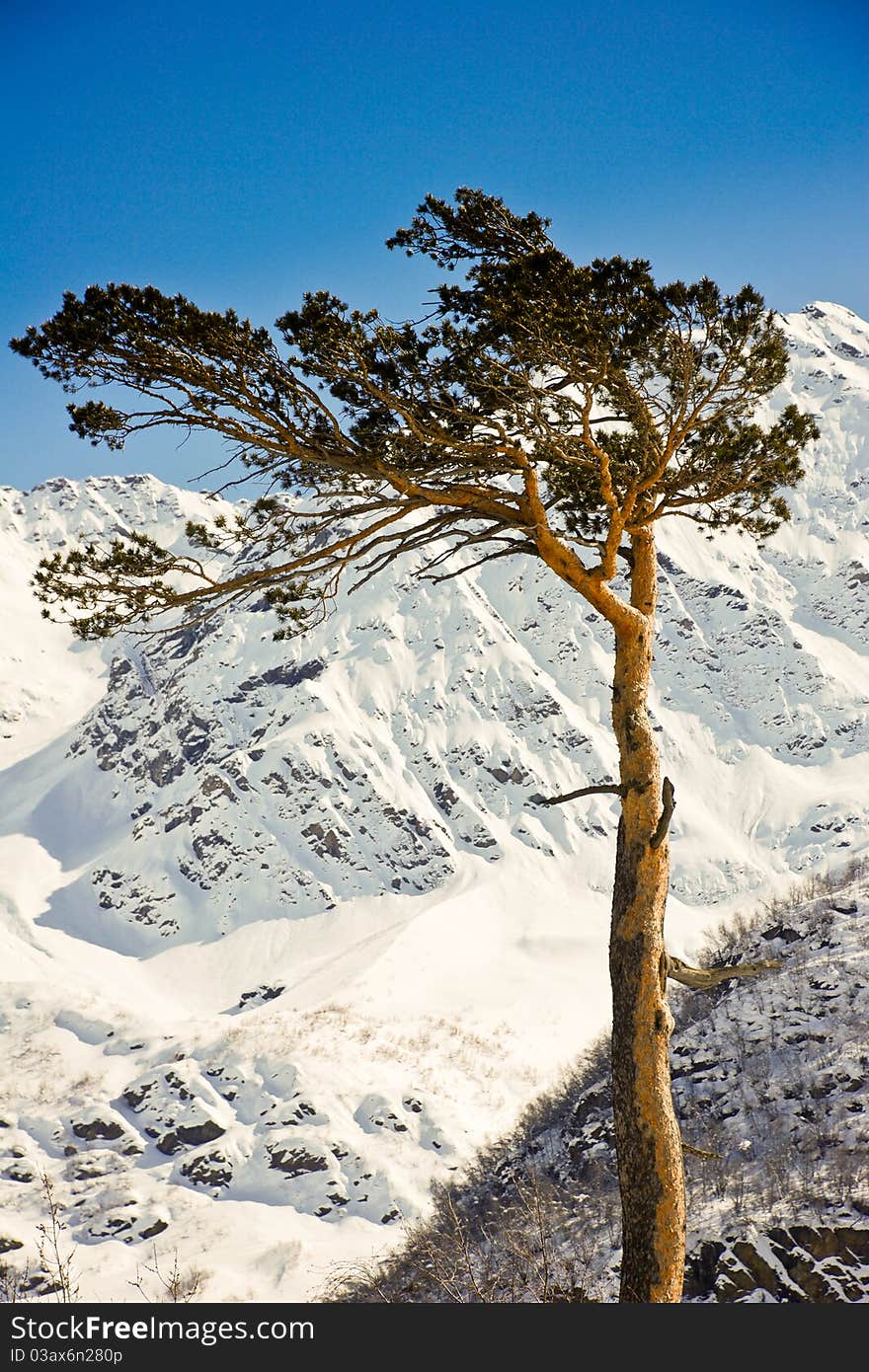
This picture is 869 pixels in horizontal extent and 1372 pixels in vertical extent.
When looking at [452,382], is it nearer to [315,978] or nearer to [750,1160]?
[750,1160]

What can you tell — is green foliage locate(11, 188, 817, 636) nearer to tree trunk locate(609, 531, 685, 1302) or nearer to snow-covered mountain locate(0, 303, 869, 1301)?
tree trunk locate(609, 531, 685, 1302)

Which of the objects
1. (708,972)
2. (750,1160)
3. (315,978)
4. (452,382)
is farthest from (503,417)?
(315,978)

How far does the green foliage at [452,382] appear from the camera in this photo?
6930mm

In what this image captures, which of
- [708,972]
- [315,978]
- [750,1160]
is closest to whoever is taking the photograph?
[708,972]

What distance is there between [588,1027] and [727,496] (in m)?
119

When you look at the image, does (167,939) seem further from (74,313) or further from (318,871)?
(74,313)

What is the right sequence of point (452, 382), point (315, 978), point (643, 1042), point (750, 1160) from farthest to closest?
point (315, 978) → point (750, 1160) → point (452, 382) → point (643, 1042)

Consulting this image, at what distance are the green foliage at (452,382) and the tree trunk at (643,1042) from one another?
4.78 ft

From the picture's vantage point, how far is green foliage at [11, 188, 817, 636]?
6.93 meters

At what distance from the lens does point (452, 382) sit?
7.46 metres

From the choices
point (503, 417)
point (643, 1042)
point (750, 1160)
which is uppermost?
point (503, 417)

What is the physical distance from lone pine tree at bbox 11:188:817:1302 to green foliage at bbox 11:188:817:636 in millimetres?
17

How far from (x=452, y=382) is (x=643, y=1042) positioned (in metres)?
4.71

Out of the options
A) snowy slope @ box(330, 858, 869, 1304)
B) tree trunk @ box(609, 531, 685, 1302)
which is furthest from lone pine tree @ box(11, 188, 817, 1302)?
snowy slope @ box(330, 858, 869, 1304)
